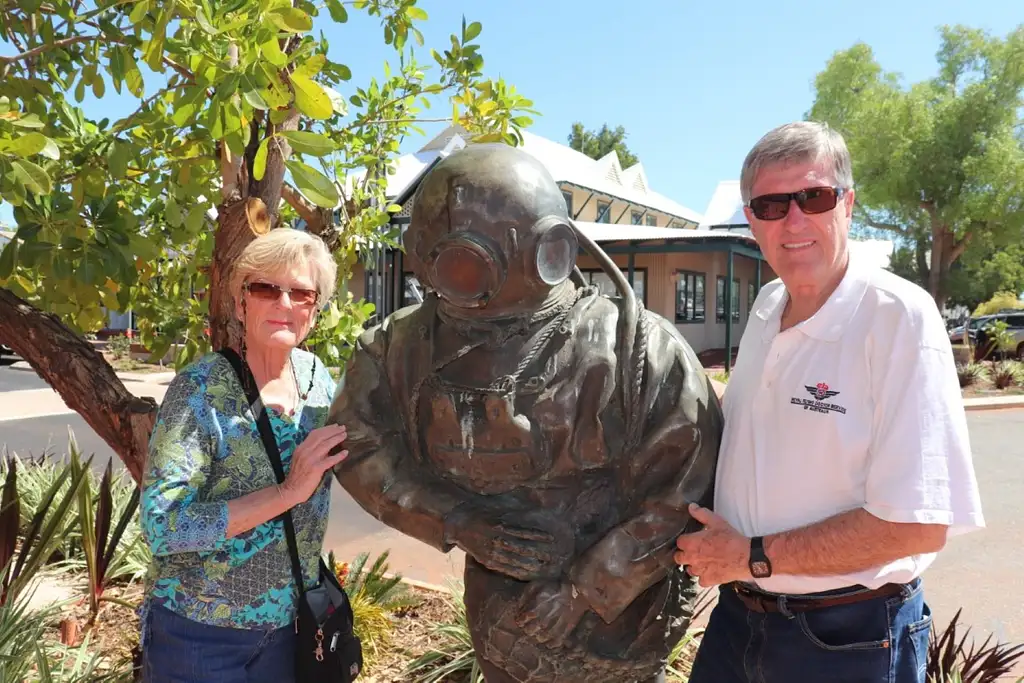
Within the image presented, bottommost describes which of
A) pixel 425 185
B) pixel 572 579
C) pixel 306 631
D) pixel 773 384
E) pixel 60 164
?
pixel 306 631

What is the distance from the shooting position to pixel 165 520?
1771 millimetres

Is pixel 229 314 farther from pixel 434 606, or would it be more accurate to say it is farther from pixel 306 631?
pixel 434 606

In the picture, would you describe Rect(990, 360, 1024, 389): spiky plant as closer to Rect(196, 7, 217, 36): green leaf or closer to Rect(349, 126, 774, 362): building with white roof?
Rect(349, 126, 774, 362): building with white roof

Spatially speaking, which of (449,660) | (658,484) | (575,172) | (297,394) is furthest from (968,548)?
(575,172)

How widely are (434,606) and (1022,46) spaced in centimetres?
2441

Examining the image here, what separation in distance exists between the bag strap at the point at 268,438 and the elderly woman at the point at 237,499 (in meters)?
0.02

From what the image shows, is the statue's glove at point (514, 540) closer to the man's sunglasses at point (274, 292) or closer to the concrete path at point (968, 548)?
the man's sunglasses at point (274, 292)

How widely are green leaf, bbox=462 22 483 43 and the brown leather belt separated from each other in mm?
2551

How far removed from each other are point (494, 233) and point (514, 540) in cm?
67

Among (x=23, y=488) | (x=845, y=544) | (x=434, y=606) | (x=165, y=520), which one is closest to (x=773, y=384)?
(x=845, y=544)

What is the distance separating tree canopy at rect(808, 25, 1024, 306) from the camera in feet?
66.8

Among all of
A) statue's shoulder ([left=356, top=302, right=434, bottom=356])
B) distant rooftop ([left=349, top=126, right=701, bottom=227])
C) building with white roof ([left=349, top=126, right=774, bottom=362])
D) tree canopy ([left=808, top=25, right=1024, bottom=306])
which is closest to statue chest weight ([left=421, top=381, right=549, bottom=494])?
statue's shoulder ([left=356, top=302, right=434, bottom=356])

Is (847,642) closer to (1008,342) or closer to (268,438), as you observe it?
(268,438)

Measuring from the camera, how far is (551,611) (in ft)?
5.47
